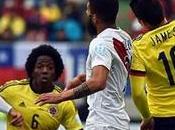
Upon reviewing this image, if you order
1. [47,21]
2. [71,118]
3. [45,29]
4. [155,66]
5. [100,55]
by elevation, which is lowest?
[71,118]

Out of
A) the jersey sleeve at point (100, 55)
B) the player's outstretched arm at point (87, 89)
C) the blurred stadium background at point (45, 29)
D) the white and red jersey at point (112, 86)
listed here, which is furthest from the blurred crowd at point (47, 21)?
the player's outstretched arm at point (87, 89)

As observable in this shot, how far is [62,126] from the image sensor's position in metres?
8.93

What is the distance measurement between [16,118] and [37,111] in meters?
0.36

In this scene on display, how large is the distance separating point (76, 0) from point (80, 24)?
39.7 inches

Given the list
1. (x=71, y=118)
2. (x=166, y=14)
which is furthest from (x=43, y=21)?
(x=71, y=118)

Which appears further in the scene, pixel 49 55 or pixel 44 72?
pixel 49 55

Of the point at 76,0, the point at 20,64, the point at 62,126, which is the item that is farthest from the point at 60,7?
the point at 62,126

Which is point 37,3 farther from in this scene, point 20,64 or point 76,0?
point 20,64

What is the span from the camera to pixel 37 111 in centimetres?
837

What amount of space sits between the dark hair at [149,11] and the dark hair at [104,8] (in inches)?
16.4

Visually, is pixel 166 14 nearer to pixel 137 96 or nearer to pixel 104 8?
pixel 137 96

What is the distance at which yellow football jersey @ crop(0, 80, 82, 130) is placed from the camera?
328 inches

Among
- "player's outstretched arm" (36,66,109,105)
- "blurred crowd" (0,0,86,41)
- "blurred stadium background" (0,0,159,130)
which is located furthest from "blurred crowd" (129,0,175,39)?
"player's outstretched arm" (36,66,109,105)

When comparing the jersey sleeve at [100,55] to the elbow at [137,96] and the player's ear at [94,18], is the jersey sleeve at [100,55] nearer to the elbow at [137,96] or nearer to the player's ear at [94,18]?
the player's ear at [94,18]
